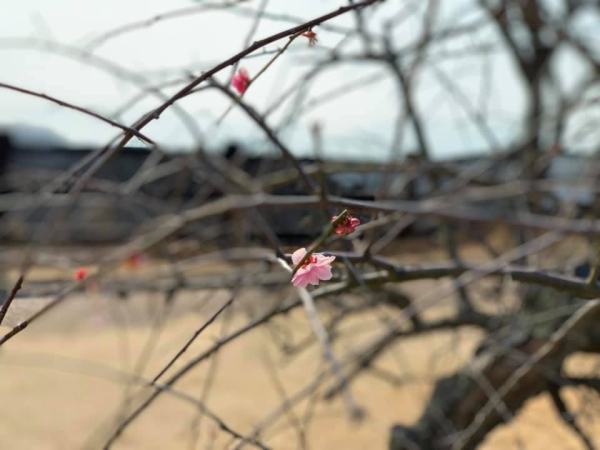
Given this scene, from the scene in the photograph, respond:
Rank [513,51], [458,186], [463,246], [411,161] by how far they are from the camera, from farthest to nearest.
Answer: [463,246] < [513,51] < [411,161] < [458,186]

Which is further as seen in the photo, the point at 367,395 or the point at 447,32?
the point at 367,395

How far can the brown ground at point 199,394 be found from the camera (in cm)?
134

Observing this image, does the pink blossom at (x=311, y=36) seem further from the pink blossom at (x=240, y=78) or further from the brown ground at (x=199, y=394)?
the brown ground at (x=199, y=394)

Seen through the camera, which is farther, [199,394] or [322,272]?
[199,394]

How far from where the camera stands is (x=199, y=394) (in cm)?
152

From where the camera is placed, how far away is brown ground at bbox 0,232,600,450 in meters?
1.34

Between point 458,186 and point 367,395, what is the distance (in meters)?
0.57

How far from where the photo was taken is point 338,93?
1.17 m

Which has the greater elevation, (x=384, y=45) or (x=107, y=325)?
(x=107, y=325)

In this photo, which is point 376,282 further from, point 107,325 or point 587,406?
point 107,325

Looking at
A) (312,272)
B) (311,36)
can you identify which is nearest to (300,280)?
(312,272)

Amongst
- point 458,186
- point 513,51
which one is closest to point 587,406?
point 458,186

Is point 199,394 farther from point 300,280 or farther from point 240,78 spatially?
point 300,280

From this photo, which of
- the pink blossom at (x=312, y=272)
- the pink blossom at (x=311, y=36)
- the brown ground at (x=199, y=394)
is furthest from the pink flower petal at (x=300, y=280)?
the brown ground at (x=199, y=394)
